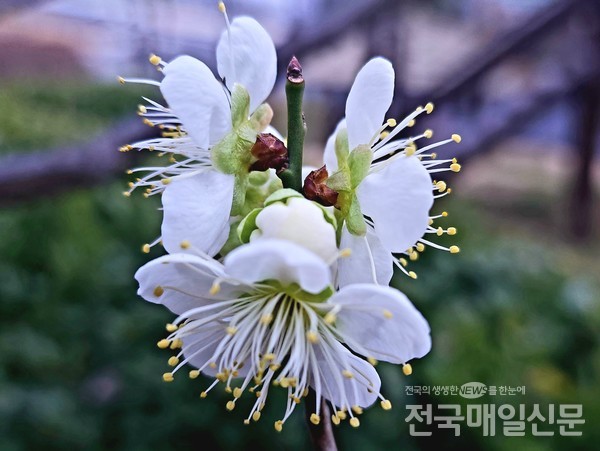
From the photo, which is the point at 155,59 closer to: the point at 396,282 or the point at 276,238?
the point at 276,238

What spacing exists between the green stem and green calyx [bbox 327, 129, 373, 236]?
1.5 inches

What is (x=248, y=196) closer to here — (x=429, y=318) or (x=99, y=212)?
(x=429, y=318)

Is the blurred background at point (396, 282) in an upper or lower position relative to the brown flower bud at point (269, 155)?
lower

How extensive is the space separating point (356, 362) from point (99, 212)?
8.46ft

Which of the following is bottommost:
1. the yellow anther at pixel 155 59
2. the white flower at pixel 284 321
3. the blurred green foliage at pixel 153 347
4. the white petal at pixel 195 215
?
the blurred green foliage at pixel 153 347

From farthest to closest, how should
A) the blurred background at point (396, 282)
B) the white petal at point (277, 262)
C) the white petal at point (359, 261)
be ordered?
the blurred background at point (396, 282) → the white petal at point (359, 261) → the white petal at point (277, 262)

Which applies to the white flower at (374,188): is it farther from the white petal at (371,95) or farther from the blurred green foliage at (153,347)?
the blurred green foliage at (153,347)

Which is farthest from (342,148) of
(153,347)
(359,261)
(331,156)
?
(153,347)

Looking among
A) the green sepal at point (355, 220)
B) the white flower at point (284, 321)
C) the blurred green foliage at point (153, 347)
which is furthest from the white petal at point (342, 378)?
the blurred green foliage at point (153, 347)

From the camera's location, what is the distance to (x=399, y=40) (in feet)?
9.92

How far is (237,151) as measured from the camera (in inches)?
26.3

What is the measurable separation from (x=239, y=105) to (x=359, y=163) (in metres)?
0.14

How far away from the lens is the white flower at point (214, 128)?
605 millimetres

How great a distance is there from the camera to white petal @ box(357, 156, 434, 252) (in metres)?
0.60
